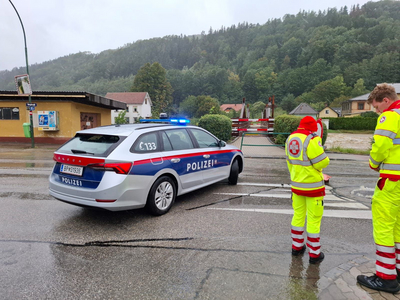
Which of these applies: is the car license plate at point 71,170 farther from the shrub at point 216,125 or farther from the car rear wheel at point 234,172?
the shrub at point 216,125

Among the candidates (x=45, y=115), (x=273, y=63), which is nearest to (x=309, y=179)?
(x=45, y=115)

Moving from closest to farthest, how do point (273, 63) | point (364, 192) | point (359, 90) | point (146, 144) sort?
point (146, 144), point (364, 192), point (359, 90), point (273, 63)

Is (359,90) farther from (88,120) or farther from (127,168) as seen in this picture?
(127,168)

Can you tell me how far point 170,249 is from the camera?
3.67 meters

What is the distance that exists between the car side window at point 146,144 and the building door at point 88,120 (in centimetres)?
1670

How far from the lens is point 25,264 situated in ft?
10.7

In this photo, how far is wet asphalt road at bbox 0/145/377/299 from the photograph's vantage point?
2.81m

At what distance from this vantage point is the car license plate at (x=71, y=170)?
14.4 ft

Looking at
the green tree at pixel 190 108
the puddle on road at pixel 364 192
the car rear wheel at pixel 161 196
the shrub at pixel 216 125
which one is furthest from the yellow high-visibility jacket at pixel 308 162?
the green tree at pixel 190 108

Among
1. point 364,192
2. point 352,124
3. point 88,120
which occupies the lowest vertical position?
point 364,192

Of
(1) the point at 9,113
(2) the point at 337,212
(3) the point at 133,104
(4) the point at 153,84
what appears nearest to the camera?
(2) the point at 337,212

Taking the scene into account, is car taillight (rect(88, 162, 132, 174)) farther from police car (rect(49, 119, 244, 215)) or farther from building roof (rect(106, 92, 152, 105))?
building roof (rect(106, 92, 152, 105))

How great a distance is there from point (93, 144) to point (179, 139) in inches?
65.7

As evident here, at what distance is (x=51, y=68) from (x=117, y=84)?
39794mm
